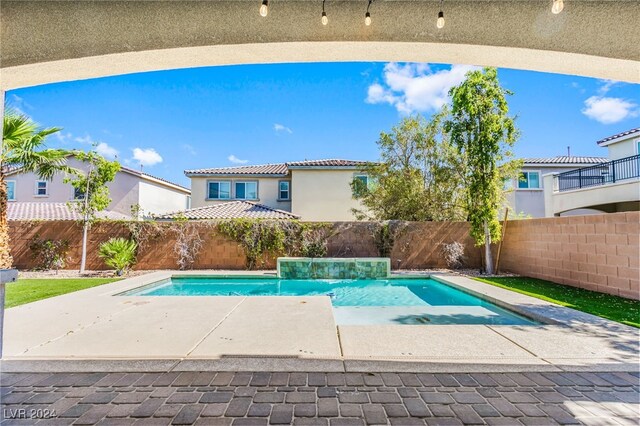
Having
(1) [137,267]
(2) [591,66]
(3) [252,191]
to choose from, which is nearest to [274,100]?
(3) [252,191]

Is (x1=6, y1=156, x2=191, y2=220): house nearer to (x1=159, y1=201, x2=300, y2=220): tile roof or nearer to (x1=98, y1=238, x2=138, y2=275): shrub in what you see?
(x1=159, y1=201, x2=300, y2=220): tile roof

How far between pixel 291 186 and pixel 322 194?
7.49 ft

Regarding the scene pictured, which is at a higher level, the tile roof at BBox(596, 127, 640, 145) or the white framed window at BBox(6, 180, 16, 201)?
the tile roof at BBox(596, 127, 640, 145)

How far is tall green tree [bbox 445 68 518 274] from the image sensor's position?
40.4ft

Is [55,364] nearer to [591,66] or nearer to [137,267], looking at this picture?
[591,66]

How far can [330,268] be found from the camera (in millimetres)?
13750

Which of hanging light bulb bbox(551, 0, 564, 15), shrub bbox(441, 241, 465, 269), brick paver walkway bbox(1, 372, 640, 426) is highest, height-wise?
hanging light bulb bbox(551, 0, 564, 15)

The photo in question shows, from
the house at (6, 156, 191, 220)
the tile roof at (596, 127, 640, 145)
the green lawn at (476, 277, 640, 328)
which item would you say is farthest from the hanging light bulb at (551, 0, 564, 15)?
the house at (6, 156, 191, 220)

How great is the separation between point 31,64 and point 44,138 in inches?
333

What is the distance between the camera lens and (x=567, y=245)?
9875 millimetres

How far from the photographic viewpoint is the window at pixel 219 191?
74.1ft

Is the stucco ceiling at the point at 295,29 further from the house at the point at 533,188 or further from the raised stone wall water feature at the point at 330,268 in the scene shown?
the house at the point at 533,188

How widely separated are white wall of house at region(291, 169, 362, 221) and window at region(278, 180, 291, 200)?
5.01 ft

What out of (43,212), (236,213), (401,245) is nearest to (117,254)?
(236,213)
